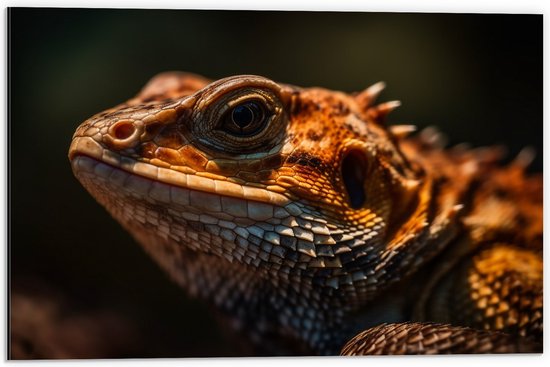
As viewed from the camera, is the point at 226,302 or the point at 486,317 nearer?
the point at 486,317

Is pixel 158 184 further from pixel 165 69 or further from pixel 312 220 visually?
pixel 165 69

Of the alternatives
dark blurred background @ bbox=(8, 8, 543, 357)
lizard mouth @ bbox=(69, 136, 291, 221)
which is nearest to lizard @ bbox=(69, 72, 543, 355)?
lizard mouth @ bbox=(69, 136, 291, 221)

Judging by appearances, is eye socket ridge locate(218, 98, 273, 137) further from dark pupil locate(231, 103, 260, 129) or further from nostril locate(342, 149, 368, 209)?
nostril locate(342, 149, 368, 209)

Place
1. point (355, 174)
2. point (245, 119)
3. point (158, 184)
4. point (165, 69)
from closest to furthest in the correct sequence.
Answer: point (158, 184) < point (245, 119) < point (355, 174) < point (165, 69)

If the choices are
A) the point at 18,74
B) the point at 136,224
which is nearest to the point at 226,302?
the point at 136,224

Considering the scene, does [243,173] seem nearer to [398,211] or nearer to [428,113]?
[398,211]

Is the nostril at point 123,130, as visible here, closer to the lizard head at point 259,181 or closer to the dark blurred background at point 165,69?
the lizard head at point 259,181

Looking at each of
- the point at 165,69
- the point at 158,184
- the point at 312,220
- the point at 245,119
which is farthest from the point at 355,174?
the point at 165,69
